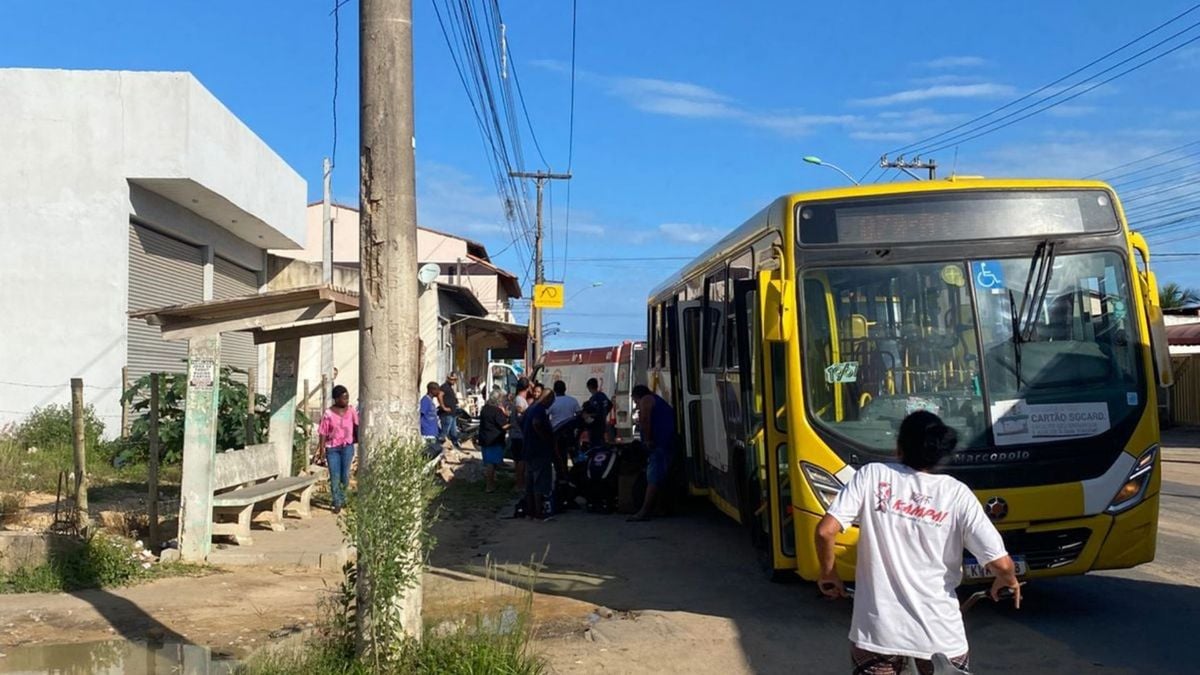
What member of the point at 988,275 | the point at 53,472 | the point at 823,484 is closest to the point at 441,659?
the point at 823,484

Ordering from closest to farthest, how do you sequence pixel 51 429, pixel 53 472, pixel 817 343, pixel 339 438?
pixel 817 343, pixel 339 438, pixel 53 472, pixel 51 429

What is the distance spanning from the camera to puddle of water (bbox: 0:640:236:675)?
22.3ft

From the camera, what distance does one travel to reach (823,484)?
23.9ft

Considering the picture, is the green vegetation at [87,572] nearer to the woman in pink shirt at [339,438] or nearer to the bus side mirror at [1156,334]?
the woman in pink shirt at [339,438]

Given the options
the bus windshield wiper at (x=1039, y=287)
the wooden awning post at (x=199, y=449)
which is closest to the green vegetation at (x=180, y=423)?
the wooden awning post at (x=199, y=449)

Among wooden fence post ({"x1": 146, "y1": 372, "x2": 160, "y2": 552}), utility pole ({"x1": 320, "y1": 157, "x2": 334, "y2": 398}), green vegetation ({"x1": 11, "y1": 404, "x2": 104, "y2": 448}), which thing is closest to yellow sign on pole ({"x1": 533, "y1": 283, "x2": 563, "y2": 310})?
utility pole ({"x1": 320, "y1": 157, "x2": 334, "y2": 398})

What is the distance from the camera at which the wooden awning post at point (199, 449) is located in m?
10.1

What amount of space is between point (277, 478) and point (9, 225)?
7.72m

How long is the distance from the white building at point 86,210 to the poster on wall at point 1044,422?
14.6 metres

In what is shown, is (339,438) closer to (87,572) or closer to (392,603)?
(87,572)

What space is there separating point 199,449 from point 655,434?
5277 mm

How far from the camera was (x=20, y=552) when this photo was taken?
943cm

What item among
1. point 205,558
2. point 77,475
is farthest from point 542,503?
point 77,475

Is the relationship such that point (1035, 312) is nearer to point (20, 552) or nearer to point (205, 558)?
point (205, 558)
